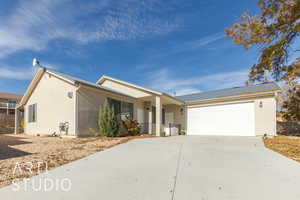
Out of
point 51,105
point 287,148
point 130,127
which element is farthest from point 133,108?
point 287,148

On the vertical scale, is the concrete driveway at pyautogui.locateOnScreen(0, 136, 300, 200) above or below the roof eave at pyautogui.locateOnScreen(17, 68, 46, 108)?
below

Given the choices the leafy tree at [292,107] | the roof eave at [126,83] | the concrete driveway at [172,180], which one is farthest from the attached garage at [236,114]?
the concrete driveway at [172,180]

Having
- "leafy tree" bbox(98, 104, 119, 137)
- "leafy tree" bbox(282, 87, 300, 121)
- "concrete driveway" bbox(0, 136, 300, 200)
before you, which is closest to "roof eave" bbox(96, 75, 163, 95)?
"leafy tree" bbox(98, 104, 119, 137)

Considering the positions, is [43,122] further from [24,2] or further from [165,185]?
[165,185]

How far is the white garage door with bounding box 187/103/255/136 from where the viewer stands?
1131 cm

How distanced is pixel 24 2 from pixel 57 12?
1.41m

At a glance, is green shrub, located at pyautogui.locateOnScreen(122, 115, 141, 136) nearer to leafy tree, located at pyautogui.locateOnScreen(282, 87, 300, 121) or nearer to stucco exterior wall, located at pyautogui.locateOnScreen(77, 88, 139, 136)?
stucco exterior wall, located at pyautogui.locateOnScreen(77, 88, 139, 136)

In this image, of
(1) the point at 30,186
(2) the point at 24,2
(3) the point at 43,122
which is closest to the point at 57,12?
(2) the point at 24,2

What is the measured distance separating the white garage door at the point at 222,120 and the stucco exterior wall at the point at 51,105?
990cm

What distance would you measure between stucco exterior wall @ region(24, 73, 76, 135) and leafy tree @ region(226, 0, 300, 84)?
996cm

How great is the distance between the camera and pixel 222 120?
12.3 m

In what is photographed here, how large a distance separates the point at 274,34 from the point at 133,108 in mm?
10360

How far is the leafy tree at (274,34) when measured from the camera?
613 centimetres

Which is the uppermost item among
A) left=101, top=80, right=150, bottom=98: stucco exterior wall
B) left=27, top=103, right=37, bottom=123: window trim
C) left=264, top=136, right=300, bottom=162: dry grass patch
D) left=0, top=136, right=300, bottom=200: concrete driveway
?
left=101, top=80, right=150, bottom=98: stucco exterior wall
